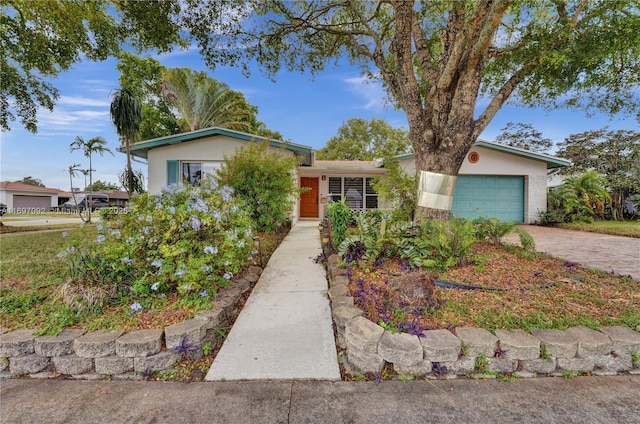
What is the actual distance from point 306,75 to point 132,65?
691 inches

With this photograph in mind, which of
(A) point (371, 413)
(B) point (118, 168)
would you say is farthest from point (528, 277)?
(B) point (118, 168)

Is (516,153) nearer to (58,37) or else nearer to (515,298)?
(515,298)

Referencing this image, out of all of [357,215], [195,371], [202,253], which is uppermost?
[357,215]

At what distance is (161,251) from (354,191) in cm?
1040

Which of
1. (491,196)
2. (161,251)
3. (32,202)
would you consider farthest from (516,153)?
(32,202)

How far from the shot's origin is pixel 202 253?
2.96 m

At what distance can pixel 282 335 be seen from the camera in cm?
264

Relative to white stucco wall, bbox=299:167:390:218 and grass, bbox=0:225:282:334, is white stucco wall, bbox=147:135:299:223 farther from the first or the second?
grass, bbox=0:225:282:334

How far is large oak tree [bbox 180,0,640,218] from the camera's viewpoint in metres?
4.06

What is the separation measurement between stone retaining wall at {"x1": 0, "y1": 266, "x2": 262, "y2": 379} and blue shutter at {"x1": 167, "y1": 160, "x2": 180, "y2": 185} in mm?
7903

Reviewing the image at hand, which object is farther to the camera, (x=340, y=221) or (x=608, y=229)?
(x=608, y=229)

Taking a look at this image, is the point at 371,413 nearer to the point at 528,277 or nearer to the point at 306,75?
the point at 528,277

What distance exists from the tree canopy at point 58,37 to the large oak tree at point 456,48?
77 cm

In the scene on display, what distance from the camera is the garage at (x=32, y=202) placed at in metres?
31.7
